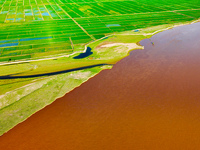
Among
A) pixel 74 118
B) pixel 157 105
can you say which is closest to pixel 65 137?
pixel 74 118

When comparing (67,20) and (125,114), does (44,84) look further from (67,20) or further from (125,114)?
(67,20)

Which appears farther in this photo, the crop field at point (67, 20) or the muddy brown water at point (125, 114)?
the crop field at point (67, 20)

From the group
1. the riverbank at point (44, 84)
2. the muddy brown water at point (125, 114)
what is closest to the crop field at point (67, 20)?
the riverbank at point (44, 84)

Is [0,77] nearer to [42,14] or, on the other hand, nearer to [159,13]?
[42,14]

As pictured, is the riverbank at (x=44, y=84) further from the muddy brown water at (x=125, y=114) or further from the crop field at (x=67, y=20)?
the crop field at (x=67, y=20)

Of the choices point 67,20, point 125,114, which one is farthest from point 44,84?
point 67,20

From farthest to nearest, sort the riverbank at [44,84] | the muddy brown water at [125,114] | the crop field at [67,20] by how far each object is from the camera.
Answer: the crop field at [67,20] < the riverbank at [44,84] < the muddy brown water at [125,114]

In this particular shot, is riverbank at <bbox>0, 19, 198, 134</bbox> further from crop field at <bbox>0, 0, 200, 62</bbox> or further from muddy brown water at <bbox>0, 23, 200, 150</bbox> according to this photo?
crop field at <bbox>0, 0, 200, 62</bbox>
